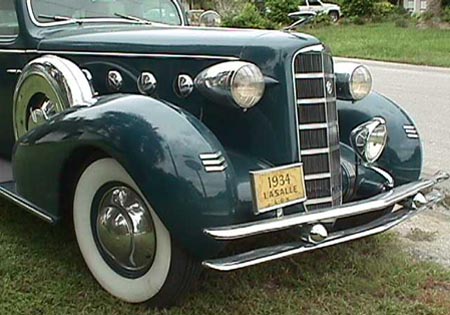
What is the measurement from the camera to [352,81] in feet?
12.8

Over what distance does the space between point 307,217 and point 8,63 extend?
2583 millimetres

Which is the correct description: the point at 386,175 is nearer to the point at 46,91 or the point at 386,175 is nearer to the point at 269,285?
the point at 269,285

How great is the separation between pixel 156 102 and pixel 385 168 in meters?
1.49

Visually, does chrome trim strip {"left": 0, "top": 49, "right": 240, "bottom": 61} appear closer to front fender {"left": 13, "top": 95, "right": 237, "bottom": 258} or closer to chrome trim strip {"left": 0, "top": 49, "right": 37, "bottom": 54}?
chrome trim strip {"left": 0, "top": 49, "right": 37, "bottom": 54}

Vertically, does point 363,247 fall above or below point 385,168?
below

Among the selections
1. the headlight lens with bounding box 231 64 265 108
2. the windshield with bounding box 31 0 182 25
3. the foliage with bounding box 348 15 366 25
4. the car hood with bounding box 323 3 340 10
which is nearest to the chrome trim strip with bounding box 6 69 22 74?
the windshield with bounding box 31 0 182 25

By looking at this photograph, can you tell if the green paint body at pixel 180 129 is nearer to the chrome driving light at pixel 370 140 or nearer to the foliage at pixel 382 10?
the chrome driving light at pixel 370 140

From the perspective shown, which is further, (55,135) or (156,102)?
(55,135)

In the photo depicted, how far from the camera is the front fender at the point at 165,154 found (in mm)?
2924

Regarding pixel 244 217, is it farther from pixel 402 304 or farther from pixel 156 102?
pixel 402 304

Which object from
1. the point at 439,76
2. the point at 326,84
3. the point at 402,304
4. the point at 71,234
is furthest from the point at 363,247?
the point at 439,76

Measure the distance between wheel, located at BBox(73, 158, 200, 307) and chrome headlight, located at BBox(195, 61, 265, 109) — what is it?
614mm

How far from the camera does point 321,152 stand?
137 inches

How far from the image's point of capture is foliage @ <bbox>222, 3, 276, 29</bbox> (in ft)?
75.8
